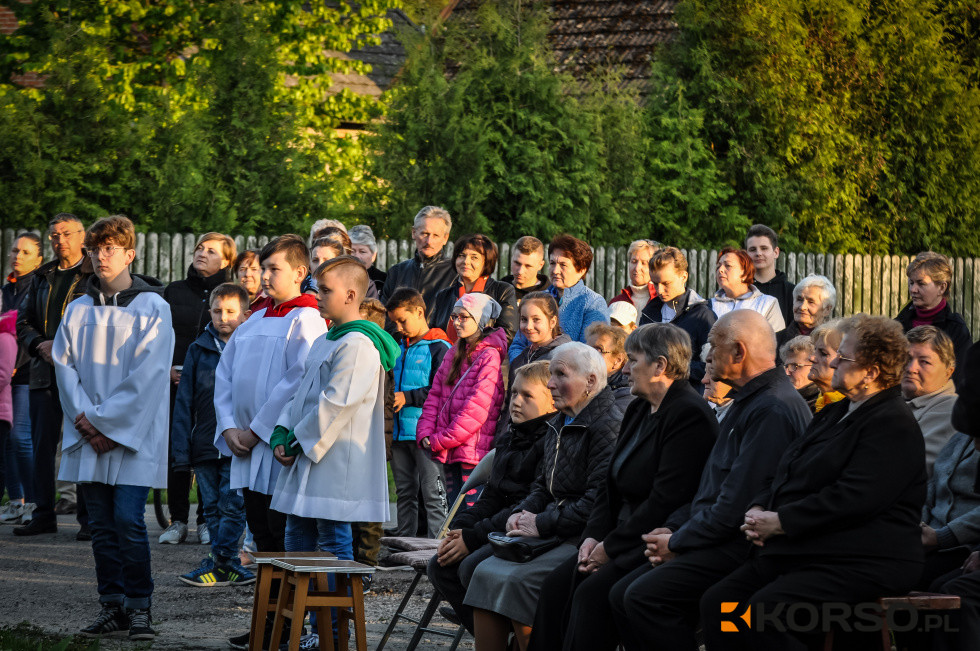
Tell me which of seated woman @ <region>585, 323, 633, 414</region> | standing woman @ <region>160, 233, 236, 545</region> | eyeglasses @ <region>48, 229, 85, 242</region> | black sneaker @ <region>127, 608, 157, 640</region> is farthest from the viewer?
standing woman @ <region>160, 233, 236, 545</region>

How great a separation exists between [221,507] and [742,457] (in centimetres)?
435

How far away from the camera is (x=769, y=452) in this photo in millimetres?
5152

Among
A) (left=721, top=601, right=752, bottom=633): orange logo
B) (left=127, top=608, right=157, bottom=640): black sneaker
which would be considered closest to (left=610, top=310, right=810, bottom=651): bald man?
(left=721, top=601, right=752, bottom=633): orange logo

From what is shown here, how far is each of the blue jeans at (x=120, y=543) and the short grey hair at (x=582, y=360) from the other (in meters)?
2.35

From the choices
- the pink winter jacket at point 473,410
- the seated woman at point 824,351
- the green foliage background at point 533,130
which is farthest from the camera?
the green foliage background at point 533,130

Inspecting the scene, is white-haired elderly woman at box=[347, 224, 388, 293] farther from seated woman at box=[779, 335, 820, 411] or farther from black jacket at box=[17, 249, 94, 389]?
seated woman at box=[779, 335, 820, 411]

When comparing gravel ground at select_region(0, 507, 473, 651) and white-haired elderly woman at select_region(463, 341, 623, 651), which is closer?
white-haired elderly woman at select_region(463, 341, 623, 651)

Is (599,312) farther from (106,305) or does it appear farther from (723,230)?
(723,230)

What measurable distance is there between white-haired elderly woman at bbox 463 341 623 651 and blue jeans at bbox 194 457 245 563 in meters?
2.62

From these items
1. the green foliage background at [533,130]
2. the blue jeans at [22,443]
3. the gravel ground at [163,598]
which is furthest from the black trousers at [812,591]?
the green foliage background at [533,130]

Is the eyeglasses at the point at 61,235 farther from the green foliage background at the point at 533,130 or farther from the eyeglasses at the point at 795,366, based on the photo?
the eyeglasses at the point at 795,366

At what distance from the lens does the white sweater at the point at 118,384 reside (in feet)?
21.8

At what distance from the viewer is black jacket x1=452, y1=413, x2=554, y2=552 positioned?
248 inches

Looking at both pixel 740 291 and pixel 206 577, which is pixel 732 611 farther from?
pixel 740 291
